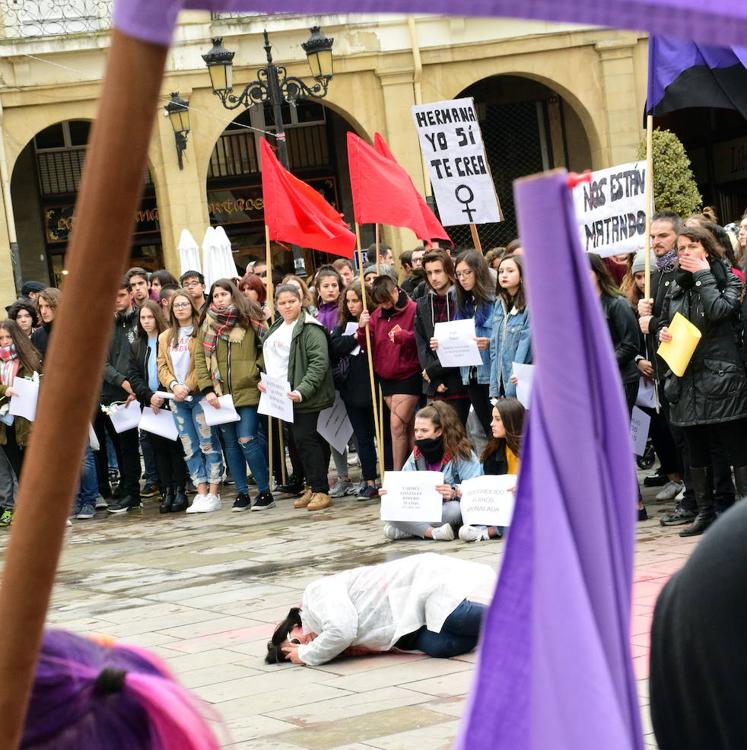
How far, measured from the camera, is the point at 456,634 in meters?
6.73

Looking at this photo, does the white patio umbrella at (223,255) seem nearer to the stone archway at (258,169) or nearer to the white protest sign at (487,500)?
the stone archway at (258,169)

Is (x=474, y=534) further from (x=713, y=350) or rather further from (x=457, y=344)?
(x=713, y=350)

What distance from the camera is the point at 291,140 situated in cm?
2906

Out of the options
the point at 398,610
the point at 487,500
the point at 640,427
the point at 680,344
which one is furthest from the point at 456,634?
the point at 640,427

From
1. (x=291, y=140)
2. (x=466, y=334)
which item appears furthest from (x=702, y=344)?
(x=291, y=140)

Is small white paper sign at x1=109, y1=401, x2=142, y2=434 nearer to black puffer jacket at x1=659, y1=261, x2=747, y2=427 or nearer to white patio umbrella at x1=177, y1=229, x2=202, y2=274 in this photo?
black puffer jacket at x1=659, y1=261, x2=747, y2=427

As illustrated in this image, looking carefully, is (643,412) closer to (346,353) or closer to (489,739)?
(346,353)

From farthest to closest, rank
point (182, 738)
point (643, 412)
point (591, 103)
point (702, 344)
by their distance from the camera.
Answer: point (591, 103) < point (643, 412) < point (702, 344) < point (182, 738)

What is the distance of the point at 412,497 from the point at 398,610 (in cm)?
331

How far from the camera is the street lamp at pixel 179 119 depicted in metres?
23.5

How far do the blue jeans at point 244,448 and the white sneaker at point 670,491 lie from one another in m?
3.84

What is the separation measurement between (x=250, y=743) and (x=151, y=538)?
6716 millimetres

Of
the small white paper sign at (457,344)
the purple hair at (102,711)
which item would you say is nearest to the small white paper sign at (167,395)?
the small white paper sign at (457,344)

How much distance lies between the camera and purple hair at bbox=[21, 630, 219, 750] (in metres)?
1.28
